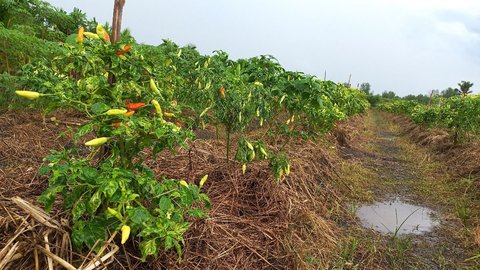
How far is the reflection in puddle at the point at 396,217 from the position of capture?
162 inches

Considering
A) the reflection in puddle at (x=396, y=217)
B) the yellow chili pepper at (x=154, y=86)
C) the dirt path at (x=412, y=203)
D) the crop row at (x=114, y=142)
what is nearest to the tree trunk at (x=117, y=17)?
the crop row at (x=114, y=142)

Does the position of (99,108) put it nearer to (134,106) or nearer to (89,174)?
(134,106)

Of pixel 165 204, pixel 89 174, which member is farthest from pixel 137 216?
pixel 89 174

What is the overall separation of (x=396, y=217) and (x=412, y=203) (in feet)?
3.44

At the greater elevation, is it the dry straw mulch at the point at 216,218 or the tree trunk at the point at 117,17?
the tree trunk at the point at 117,17

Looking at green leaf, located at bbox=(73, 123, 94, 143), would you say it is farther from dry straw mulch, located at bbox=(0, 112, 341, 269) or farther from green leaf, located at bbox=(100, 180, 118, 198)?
dry straw mulch, located at bbox=(0, 112, 341, 269)

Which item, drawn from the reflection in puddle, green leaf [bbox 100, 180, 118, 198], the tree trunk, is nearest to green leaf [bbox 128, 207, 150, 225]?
green leaf [bbox 100, 180, 118, 198]

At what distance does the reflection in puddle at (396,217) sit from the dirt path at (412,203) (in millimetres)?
97

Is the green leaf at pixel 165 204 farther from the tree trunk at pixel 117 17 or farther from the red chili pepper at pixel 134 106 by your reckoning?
the tree trunk at pixel 117 17

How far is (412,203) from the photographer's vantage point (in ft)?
16.9

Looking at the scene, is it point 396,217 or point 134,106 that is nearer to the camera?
point 134,106

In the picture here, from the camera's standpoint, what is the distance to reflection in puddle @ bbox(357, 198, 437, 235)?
4117 mm

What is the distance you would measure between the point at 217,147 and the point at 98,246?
266cm

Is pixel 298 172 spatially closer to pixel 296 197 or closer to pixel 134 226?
pixel 296 197
